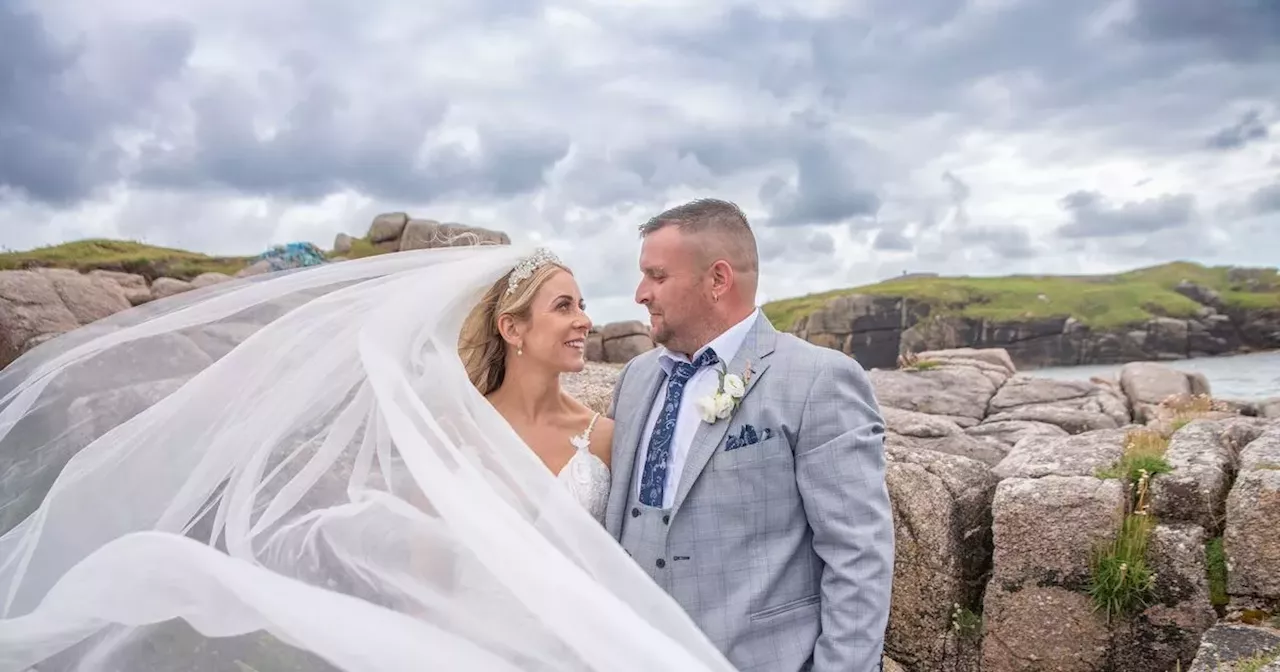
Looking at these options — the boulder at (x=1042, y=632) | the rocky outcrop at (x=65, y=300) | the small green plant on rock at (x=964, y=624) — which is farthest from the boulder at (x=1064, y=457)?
the rocky outcrop at (x=65, y=300)

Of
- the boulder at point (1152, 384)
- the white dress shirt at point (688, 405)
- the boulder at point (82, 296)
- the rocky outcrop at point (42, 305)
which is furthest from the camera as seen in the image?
the boulder at point (1152, 384)

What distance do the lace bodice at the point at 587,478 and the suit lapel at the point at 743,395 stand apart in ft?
2.72

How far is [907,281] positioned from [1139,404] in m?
137

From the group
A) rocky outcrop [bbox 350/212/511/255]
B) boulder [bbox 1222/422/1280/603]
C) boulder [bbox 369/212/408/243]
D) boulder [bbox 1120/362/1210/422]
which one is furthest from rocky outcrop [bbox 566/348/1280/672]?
boulder [bbox 369/212/408/243]

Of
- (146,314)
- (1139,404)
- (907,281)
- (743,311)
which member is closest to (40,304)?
(146,314)

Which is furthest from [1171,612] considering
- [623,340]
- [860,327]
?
[860,327]

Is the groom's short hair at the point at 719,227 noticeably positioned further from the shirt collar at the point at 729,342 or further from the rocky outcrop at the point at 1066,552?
the rocky outcrop at the point at 1066,552

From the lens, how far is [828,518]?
3.49 metres

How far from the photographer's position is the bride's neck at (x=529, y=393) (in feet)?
15.7

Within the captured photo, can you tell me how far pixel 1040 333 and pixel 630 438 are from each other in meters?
138

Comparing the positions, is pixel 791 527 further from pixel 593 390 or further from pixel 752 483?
pixel 593 390

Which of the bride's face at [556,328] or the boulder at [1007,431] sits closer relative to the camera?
the bride's face at [556,328]

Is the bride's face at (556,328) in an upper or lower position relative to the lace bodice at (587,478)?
upper

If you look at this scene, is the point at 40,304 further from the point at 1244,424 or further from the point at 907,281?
the point at 907,281
